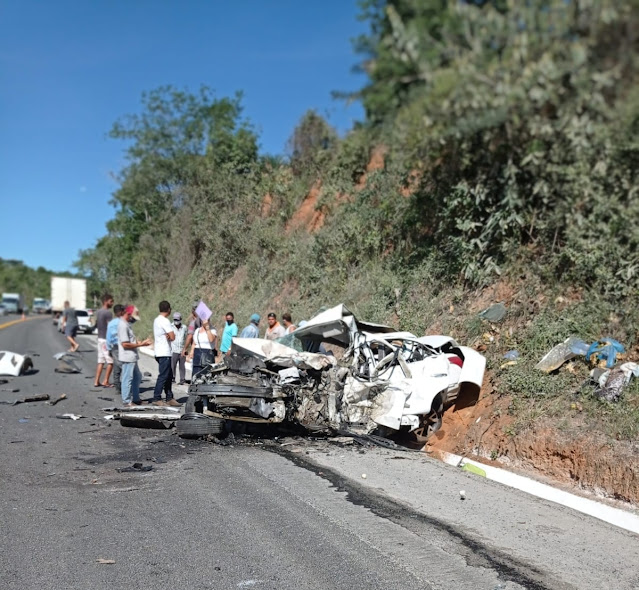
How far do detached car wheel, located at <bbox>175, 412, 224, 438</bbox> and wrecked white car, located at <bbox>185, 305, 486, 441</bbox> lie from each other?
18cm

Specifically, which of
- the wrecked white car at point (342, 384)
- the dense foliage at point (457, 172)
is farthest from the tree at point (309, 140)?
the wrecked white car at point (342, 384)

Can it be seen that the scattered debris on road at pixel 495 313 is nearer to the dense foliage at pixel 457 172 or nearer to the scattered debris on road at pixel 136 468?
the dense foliage at pixel 457 172

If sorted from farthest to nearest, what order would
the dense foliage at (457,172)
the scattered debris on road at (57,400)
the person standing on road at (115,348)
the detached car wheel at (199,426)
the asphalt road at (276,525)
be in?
the person standing on road at (115,348) → the scattered debris on road at (57,400) → the detached car wheel at (199,426) → the dense foliage at (457,172) → the asphalt road at (276,525)

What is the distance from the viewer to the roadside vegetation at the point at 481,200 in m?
5.95

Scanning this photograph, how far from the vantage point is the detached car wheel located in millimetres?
8266

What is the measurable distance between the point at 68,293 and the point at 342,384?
42.5 m

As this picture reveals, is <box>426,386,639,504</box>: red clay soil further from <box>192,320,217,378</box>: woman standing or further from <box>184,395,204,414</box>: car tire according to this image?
<box>192,320,217,378</box>: woman standing

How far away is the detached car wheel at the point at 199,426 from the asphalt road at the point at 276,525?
0.25m

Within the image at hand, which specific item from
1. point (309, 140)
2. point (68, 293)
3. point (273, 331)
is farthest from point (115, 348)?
point (68, 293)

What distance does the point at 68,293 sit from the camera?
46.7 meters

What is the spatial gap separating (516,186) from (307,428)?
6669 mm

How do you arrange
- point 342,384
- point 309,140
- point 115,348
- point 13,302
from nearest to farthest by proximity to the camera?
point 342,384 → point 115,348 → point 309,140 → point 13,302

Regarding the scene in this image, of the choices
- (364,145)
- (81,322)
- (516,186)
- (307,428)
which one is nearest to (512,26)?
(307,428)

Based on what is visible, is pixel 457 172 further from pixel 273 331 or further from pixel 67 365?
pixel 67 365
